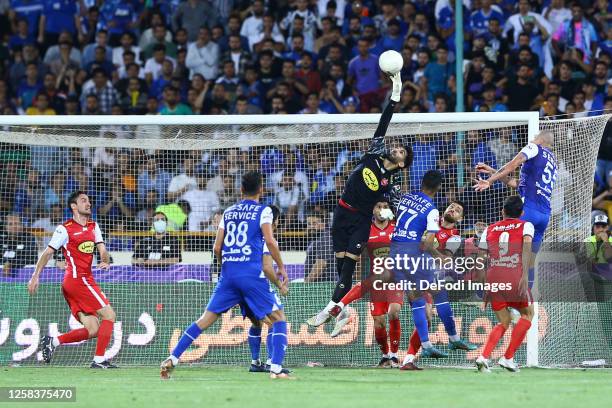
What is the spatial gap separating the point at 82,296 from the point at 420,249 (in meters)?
4.56

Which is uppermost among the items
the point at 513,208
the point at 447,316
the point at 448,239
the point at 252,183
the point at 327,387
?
the point at 252,183

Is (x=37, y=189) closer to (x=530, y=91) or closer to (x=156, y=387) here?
(x=156, y=387)

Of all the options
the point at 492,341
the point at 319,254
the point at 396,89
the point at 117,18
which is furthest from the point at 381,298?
the point at 117,18

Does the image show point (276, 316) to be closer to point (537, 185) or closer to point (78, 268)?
point (78, 268)

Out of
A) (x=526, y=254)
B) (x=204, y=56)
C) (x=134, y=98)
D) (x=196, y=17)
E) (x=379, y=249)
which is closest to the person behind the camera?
(x=526, y=254)

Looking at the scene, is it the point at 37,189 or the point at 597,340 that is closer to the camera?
the point at 597,340

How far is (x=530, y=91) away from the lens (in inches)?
845

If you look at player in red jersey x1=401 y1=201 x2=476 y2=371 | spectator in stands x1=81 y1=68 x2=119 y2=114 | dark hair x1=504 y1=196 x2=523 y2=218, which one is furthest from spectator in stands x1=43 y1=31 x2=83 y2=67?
dark hair x1=504 y1=196 x2=523 y2=218

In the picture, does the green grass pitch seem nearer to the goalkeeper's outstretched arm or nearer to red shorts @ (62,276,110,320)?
red shorts @ (62,276,110,320)

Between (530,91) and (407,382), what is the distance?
32.4 feet

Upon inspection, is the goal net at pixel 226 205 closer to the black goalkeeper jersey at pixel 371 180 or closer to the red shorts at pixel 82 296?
the black goalkeeper jersey at pixel 371 180

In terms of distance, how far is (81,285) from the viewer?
15.8 meters

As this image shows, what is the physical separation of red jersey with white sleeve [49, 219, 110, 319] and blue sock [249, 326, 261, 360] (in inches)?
81.1

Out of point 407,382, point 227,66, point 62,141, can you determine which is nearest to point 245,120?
point 62,141
